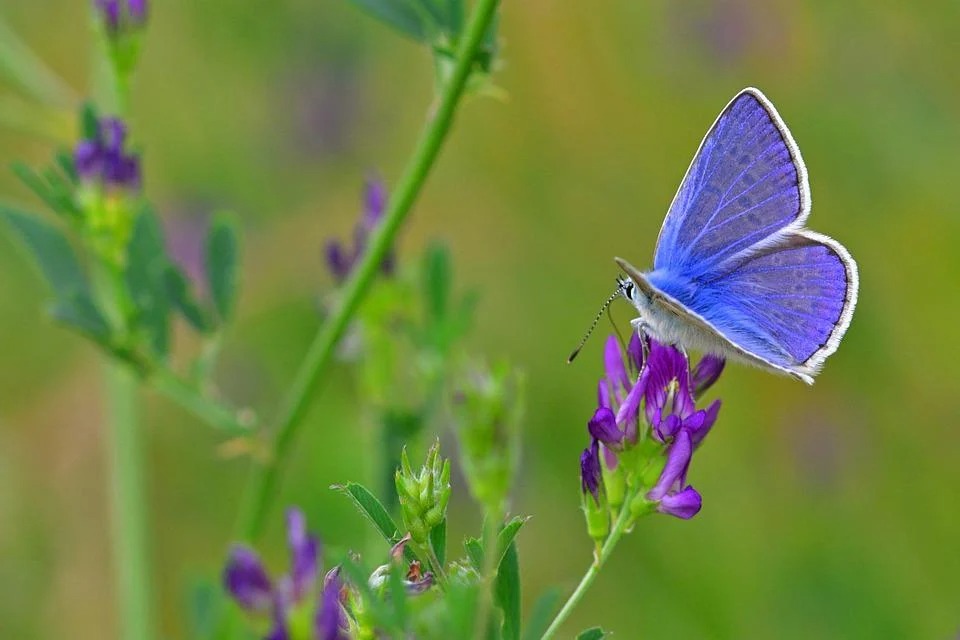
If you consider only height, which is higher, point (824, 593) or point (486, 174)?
point (486, 174)

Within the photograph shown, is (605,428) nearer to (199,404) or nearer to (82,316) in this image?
(199,404)

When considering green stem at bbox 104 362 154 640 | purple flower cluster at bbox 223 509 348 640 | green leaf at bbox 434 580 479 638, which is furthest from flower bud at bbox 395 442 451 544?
green stem at bbox 104 362 154 640

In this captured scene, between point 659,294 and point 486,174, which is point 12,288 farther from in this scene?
point 659,294

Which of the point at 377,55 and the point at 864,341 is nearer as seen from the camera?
the point at 864,341

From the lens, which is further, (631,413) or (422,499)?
(631,413)

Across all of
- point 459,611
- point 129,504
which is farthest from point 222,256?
point 459,611

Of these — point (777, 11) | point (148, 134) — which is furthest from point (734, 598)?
point (148, 134)

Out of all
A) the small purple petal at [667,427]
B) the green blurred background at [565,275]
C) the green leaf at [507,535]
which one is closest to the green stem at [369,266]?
the small purple petal at [667,427]

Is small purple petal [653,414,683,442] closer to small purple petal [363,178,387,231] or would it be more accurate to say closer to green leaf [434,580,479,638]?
green leaf [434,580,479,638]
